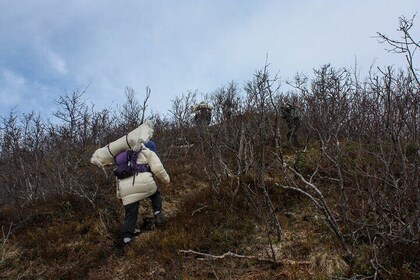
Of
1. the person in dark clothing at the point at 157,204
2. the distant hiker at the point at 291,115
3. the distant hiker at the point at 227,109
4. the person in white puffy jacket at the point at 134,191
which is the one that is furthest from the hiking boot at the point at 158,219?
the distant hiker at the point at 291,115

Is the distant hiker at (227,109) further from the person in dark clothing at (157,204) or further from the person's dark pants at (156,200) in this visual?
the person's dark pants at (156,200)

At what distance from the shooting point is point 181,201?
6117mm

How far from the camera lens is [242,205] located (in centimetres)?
532

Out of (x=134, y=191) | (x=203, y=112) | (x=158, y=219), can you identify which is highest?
(x=203, y=112)

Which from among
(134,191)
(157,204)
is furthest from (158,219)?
(134,191)

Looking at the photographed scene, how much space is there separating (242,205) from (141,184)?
1.56 metres

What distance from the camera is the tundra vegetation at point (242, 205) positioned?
3578 mm

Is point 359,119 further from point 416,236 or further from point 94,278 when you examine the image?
A: point 94,278

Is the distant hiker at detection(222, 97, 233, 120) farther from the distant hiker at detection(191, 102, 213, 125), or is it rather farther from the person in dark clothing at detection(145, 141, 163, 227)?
the person in dark clothing at detection(145, 141, 163, 227)

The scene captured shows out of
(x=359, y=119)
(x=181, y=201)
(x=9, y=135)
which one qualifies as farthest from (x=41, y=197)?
(x=359, y=119)

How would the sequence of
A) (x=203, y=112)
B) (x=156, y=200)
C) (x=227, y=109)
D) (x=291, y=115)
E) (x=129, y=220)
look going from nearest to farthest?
1. (x=129, y=220)
2. (x=156, y=200)
3. (x=227, y=109)
4. (x=291, y=115)
5. (x=203, y=112)

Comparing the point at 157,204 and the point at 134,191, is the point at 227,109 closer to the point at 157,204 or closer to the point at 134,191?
the point at 157,204

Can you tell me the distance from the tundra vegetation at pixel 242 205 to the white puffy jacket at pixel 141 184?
1.96 ft

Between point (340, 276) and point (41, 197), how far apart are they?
19.0ft
